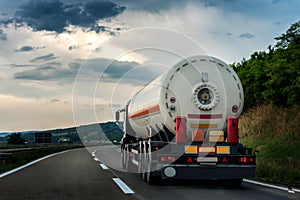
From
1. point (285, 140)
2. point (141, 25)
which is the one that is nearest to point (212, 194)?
point (141, 25)

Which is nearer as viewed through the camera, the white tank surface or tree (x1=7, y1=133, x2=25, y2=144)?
the white tank surface

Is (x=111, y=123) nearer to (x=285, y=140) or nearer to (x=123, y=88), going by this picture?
(x=123, y=88)

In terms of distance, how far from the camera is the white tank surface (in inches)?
442

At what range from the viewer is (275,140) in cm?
1919

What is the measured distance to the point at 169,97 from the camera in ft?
37.2

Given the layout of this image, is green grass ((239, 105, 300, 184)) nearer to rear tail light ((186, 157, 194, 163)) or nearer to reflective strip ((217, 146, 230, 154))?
reflective strip ((217, 146, 230, 154))

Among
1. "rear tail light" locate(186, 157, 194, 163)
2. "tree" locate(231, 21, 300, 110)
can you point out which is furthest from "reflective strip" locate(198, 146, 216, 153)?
"tree" locate(231, 21, 300, 110)

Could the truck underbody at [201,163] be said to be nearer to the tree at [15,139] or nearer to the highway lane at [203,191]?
the highway lane at [203,191]

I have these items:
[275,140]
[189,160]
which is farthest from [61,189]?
[275,140]

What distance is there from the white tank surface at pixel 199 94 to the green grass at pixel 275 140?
2711 mm

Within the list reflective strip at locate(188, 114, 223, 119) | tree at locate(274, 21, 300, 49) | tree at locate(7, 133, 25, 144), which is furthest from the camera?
tree at locate(7, 133, 25, 144)

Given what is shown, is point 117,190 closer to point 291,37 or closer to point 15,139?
point 291,37

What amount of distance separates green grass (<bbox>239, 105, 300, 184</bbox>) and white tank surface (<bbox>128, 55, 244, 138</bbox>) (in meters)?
2.71

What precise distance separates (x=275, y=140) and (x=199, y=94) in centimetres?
913
